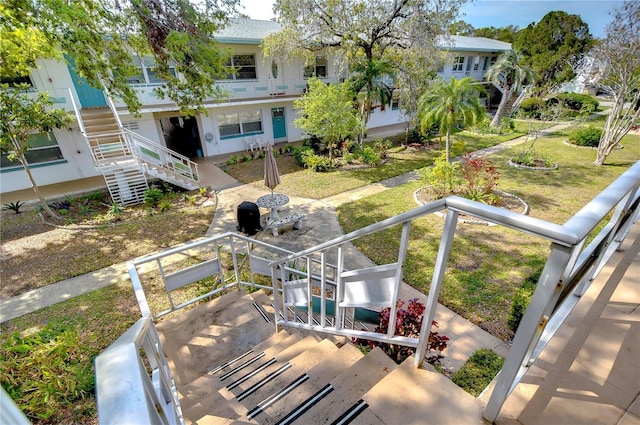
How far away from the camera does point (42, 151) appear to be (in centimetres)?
1059

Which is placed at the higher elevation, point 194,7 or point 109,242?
point 194,7

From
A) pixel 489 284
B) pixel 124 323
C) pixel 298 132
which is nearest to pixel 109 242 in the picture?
pixel 124 323

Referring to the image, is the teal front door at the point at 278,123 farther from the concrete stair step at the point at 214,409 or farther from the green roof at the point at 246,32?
the concrete stair step at the point at 214,409

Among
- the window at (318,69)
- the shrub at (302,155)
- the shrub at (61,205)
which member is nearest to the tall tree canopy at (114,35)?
the shrub at (61,205)

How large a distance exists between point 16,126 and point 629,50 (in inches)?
798

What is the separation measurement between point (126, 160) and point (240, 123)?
6229 millimetres

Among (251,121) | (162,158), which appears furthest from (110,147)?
(251,121)

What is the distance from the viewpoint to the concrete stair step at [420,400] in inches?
67.6

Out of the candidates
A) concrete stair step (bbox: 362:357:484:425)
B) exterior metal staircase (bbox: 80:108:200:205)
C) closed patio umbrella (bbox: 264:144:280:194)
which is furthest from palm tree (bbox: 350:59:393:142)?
concrete stair step (bbox: 362:357:484:425)

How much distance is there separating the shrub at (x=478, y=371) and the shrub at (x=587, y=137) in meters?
16.6

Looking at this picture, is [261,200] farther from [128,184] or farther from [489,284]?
[489,284]

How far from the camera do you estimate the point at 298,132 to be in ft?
55.3

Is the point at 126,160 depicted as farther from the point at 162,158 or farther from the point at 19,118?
the point at 19,118

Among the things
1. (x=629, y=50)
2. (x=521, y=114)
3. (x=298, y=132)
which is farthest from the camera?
(x=521, y=114)
